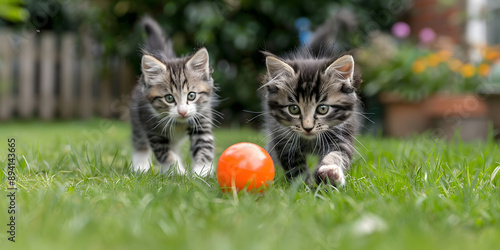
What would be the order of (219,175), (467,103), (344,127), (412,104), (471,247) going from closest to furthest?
(471,247) < (219,175) < (344,127) < (467,103) < (412,104)

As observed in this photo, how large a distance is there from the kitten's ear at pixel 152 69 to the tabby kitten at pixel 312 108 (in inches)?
29.5

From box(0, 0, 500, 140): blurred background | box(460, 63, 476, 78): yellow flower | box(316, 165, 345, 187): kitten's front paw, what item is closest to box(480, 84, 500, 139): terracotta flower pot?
box(0, 0, 500, 140): blurred background

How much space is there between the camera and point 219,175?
74.9 inches

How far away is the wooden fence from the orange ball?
6112 mm

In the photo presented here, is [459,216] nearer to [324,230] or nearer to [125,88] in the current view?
[324,230]

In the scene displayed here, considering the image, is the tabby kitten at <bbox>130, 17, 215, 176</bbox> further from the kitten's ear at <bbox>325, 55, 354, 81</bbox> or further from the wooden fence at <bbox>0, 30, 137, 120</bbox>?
the wooden fence at <bbox>0, 30, 137, 120</bbox>

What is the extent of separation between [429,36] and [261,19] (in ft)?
7.72

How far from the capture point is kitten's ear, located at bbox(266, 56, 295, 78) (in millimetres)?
2197

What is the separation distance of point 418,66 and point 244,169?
3.88 metres

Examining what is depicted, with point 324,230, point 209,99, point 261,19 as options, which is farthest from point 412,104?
point 324,230

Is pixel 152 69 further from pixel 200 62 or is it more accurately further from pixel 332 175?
pixel 332 175

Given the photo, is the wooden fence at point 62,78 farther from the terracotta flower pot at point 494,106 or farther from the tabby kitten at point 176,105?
the terracotta flower pot at point 494,106

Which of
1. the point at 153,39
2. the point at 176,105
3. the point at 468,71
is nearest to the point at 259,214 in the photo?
the point at 176,105

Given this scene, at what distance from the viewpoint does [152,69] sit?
2713 millimetres
